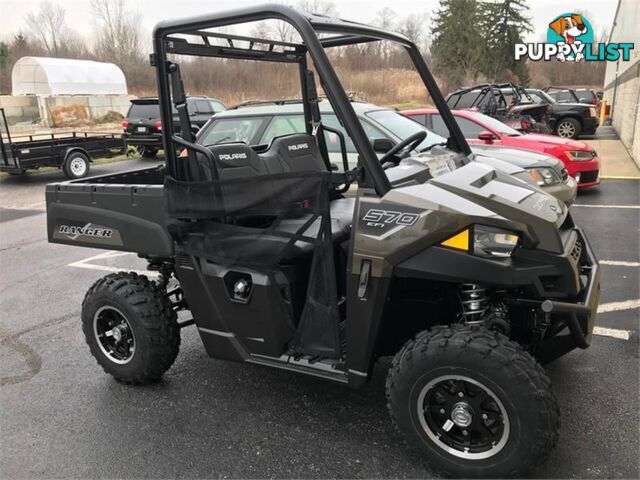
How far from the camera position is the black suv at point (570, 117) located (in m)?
16.5

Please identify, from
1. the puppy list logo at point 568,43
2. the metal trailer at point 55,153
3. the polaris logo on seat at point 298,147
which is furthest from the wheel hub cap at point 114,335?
the puppy list logo at point 568,43

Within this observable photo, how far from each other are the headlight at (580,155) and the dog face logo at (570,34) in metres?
14.3

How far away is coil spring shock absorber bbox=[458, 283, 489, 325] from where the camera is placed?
2488mm

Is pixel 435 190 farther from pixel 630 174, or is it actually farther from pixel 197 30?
pixel 630 174

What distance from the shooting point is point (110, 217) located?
332 cm

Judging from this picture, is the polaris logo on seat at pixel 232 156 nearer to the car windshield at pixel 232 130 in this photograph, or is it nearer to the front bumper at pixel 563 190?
the car windshield at pixel 232 130

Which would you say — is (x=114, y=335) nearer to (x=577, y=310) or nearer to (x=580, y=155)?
(x=577, y=310)

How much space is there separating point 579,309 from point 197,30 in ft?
7.35

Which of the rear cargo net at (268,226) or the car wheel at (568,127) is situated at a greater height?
the rear cargo net at (268,226)

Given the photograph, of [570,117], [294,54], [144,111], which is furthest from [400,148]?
[570,117]

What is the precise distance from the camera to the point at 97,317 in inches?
137

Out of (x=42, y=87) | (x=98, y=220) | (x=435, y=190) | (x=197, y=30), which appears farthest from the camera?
(x=42, y=87)

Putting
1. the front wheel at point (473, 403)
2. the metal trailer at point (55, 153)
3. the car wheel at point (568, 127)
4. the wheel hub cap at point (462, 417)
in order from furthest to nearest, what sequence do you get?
1. the car wheel at point (568, 127)
2. the metal trailer at point (55, 153)
3. the wheel hub cap at point (462, 417)
4. the front wheel at point (473, 403)

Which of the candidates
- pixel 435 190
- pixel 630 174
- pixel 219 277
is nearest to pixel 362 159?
pixel 435 190
